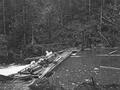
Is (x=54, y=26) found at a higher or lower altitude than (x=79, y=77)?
higher

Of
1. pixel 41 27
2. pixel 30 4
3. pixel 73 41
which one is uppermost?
pixel 30 4

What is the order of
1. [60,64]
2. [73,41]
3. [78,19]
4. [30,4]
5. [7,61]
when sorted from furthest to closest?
1. [78,19]
2. [30,4]
3. [73,41]
4. [7,61]
5. [60,64]

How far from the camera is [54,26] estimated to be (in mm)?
30203

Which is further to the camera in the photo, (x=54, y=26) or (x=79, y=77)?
(x=54, y=26)

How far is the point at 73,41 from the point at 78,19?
6.87 m

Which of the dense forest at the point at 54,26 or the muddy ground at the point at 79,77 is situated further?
the dense forest at the point at 54,26

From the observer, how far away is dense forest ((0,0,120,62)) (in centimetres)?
2412

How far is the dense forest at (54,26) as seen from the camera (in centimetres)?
2412

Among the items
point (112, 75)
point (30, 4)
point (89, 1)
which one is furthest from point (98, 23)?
point (112, 75)

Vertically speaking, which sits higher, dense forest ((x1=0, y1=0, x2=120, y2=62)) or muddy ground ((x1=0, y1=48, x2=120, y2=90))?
dense forest ((x1=0, y1=0, x2=120, y2=62))

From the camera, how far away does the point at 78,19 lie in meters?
31.2

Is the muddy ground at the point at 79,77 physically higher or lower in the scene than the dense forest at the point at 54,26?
lower

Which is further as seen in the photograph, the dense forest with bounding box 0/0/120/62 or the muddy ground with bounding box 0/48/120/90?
the dense forest with bounding box 0/0/120/62

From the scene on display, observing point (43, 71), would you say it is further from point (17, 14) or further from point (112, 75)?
point (17, 14)
